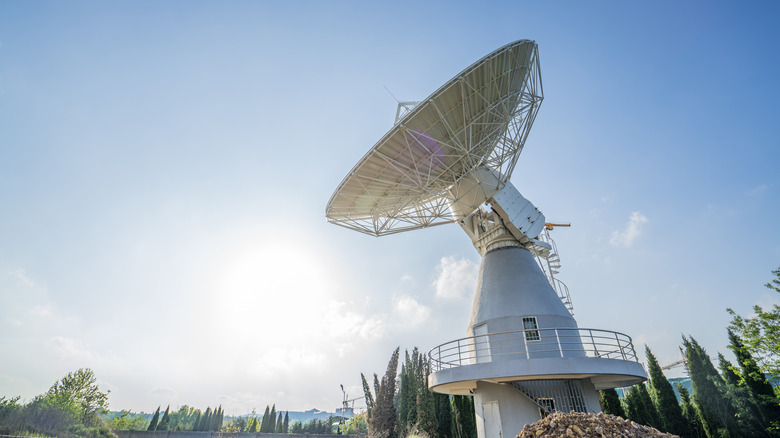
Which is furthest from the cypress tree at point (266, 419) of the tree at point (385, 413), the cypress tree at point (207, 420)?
the tree at point (385, 413)

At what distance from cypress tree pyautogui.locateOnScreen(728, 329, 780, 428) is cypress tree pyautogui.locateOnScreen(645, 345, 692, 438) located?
378cm

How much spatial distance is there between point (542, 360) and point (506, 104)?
31.4ft

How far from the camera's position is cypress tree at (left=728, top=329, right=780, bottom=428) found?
1861 centimetres

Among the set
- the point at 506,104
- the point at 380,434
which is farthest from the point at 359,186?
the point at 380,434

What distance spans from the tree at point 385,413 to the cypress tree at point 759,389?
1914cm

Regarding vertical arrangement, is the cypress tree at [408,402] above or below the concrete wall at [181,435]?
above

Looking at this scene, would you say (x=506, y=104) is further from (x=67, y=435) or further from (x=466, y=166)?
(x=67, y=435)

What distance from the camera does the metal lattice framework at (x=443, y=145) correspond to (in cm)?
1247

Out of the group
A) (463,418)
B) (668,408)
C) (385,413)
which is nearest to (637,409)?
(668,408)

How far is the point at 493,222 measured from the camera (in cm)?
1625

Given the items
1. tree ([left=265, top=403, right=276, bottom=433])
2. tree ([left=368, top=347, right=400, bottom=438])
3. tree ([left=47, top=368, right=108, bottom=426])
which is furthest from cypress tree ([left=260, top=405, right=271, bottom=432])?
tree ([left=368, top=347, right=400, bottom=438])

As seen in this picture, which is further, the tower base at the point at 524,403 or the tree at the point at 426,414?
the tree at the point at 426,414

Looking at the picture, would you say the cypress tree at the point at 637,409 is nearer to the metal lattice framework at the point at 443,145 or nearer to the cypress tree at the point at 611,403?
the cypress tree at the point at 611,403

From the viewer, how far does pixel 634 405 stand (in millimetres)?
21938
